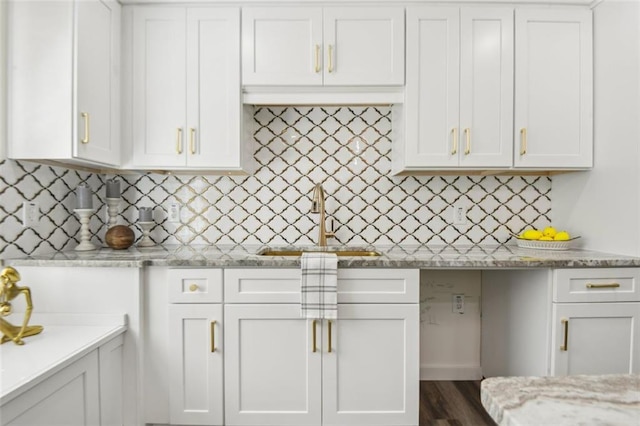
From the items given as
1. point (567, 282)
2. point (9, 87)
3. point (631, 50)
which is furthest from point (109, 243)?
point (631, 50)

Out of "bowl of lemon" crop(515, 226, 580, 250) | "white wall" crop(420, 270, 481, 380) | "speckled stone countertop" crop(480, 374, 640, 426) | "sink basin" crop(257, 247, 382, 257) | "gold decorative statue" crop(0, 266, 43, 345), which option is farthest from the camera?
"white wall" crop(420, 270, 481, 380)

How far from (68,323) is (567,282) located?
2.40 metres

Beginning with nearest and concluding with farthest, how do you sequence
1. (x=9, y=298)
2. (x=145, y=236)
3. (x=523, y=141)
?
(x=9, y=298), (x=523, y=141), (x=145, y=236)

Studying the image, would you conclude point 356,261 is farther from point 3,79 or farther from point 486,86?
point 3,79

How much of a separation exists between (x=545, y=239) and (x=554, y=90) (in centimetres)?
85

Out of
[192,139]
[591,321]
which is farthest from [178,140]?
[591,321]

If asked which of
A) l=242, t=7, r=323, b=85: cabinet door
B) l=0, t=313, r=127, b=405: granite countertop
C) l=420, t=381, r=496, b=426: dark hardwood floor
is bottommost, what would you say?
l=420, t=381, r=496, b=426: dark hardwood floor

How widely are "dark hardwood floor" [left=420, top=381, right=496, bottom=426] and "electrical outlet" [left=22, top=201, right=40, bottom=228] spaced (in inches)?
89.9

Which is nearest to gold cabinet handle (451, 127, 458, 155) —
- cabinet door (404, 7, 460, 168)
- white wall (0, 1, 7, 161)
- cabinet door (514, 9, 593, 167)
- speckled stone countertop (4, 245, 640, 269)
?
cabinet door (404, 7, 460, 168)

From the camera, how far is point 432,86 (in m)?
2.04

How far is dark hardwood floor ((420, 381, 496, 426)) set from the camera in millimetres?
2006

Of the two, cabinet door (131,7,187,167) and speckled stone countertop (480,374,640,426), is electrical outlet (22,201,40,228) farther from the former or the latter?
speckled stone countertop (480,374,640,426)

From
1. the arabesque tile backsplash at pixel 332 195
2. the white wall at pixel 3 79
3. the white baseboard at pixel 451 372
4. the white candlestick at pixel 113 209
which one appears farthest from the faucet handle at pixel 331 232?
the white wall at pixel 3 79

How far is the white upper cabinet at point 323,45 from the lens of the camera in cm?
203
